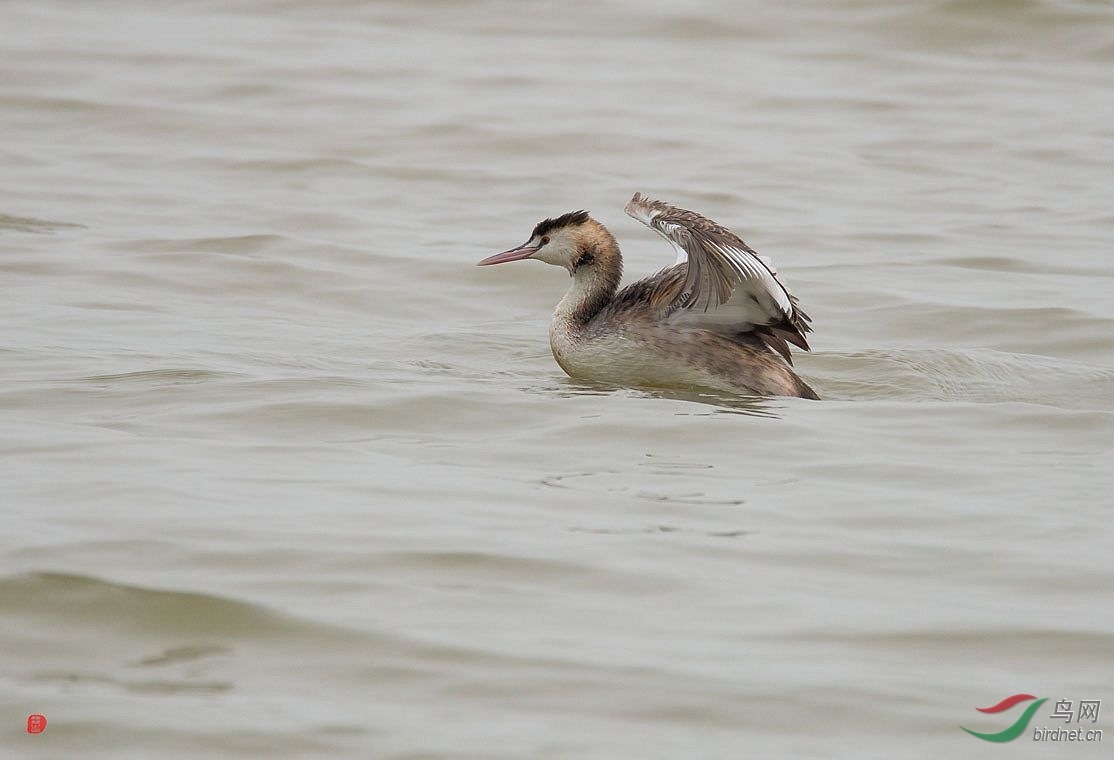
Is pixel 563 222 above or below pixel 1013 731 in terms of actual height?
above

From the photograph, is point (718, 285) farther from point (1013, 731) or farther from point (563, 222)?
point (1013, 731)

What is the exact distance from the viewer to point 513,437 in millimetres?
7891

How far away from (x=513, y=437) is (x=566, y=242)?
2059 millimetres

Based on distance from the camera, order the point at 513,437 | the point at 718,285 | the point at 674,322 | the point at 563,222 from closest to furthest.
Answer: the point at 513,437, the point at 718,285, the point at 674,322, the point at 563,222

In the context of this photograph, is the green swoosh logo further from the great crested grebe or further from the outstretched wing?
the great crested grebe

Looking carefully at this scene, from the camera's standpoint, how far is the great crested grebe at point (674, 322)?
8844 mm

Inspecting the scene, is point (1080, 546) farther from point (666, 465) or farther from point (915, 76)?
point (915, 76)

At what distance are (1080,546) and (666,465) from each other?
180cm

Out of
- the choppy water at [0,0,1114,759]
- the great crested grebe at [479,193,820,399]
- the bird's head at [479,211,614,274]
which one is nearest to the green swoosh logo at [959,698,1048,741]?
the choppy water at [0,0,1114,759]

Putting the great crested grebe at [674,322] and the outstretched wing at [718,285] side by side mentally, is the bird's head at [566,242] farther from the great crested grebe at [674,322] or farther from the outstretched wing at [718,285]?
the outstretched wing at [718,285]

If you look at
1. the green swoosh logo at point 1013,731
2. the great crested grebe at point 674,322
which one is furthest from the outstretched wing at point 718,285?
the green swoosh logo at point 1013,731

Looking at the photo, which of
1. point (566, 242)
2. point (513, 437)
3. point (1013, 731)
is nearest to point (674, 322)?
point (566, 242)

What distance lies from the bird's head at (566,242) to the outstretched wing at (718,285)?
508 millimetres

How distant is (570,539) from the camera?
6.23 meters
